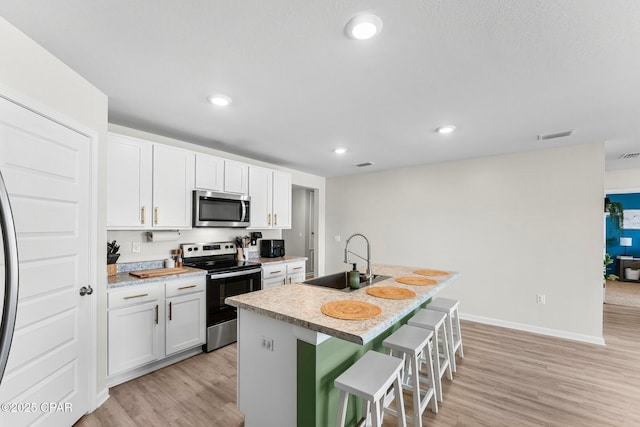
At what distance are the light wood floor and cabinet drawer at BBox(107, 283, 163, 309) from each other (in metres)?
0.71

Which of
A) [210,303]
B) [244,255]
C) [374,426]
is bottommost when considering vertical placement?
[374,426]

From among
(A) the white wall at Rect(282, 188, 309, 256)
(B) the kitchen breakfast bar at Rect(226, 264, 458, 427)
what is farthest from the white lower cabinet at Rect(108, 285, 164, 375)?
(A) the white wall at Rect(282, 188, 309, 256)

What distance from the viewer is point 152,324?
259 cm

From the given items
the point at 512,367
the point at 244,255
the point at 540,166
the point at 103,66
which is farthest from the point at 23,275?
the point at 540,166

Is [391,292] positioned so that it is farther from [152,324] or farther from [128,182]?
[128,182]

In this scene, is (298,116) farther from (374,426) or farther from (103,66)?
(374,426)

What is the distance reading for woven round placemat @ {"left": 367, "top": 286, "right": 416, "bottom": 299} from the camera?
6.43 ft

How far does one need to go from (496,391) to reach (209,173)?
3641 mm

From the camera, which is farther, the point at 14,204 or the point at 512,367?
the point at 512,367

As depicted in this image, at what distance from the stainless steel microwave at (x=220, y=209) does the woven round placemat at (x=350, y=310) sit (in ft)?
7.11

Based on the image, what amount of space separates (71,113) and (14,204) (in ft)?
2.49

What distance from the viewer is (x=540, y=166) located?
12.2 ft

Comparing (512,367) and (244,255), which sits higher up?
(244,255)

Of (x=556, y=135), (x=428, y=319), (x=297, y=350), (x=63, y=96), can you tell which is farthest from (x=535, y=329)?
(x=63, y=96)
